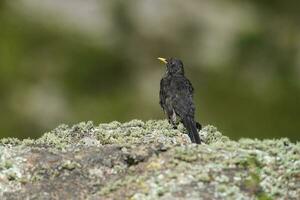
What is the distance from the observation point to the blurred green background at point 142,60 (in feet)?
130

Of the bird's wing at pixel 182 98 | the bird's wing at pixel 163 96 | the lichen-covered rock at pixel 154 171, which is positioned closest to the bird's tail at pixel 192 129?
the bird's wing at pixel 182 98

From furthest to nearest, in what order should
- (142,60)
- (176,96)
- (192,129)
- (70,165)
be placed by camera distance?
(142,60) < (176,96) < (192,129) < (70,165)

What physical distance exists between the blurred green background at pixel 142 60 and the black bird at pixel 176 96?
530 inches

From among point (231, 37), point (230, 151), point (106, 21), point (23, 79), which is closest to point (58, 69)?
point (23, 79)

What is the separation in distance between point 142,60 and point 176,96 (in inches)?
900

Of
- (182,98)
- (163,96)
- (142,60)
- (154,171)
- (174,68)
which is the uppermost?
(142,60)

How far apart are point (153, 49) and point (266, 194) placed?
99.3ft

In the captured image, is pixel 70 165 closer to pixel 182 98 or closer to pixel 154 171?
pixel 154 171

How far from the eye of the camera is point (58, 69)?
43438 millimetres

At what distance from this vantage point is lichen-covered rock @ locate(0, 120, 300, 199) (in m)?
15.8

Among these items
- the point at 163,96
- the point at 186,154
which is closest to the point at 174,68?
the point at 163,96

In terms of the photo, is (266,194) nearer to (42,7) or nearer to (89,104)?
(89,104)

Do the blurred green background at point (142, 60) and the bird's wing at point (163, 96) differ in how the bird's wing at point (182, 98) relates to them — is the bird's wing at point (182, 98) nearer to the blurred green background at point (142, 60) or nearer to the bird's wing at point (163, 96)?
the bird's wing at point (163, 96)

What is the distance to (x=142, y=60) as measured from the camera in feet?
149
